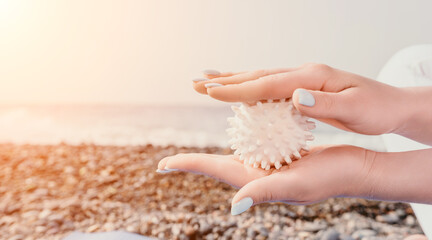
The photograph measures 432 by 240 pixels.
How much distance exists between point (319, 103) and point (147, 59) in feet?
8.85

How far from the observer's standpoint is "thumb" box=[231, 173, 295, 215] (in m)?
0.74

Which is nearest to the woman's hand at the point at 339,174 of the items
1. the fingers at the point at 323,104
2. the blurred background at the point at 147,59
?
the fingers at the point at 323,104

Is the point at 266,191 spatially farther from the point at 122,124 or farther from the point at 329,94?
the point at 122,124

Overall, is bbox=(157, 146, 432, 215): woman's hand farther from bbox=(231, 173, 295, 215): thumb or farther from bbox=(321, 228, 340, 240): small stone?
bbox=(321, 228, 340, 240): small stone

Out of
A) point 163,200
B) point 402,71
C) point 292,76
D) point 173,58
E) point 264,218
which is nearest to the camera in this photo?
point 292,76

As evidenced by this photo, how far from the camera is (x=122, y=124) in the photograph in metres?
3.47

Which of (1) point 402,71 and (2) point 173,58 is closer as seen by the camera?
(1) point 402,71

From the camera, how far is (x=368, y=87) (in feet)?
2.74

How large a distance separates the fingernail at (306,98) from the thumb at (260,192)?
6.2 inches

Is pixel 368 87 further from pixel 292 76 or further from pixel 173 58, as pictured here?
pixel 173 58

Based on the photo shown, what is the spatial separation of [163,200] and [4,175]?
1046 millimetres

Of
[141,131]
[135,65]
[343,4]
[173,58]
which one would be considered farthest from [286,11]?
[141,131]

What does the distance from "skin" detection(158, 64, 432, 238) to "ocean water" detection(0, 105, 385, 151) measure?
226cm

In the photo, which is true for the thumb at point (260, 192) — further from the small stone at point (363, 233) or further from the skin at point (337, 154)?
the small stone at point (363, 233)
